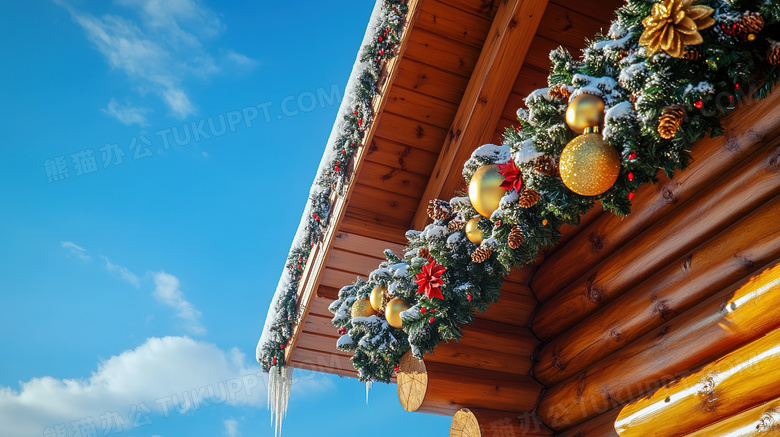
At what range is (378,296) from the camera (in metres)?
3.15

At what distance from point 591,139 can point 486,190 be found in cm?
55

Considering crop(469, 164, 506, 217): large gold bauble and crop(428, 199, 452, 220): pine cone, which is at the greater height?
crop(428, 199, 452, 220): pine cone

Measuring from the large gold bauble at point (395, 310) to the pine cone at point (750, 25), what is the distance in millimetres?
1902

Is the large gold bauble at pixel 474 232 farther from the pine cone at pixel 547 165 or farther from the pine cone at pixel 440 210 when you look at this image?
the pine cone at pixel 547 165

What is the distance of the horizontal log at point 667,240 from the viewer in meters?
2.27

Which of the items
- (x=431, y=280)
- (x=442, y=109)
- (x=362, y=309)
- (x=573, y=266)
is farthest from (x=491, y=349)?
(x=442, y=109)

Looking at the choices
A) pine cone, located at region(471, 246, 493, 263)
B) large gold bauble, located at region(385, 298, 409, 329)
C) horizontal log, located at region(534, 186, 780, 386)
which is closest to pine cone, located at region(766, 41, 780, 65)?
horizontal log, located at region(534, 186, 780, 386)

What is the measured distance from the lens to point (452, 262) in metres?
2.70

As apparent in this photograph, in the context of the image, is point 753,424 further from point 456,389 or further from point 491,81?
point 491,81

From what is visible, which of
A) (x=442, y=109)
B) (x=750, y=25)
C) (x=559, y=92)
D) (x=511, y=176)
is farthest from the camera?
(x=442, y=109)

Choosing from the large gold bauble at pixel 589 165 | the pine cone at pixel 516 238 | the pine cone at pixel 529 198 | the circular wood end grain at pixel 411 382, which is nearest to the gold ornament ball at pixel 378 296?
the circular wood end grain at pixel 411 382

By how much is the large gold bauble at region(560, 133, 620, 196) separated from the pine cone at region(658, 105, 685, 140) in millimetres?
214

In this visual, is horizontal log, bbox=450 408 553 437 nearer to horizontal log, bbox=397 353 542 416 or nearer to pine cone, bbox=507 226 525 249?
horizontal log, bbox=397 353 542 416

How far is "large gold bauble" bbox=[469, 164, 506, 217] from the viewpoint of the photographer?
236cm
